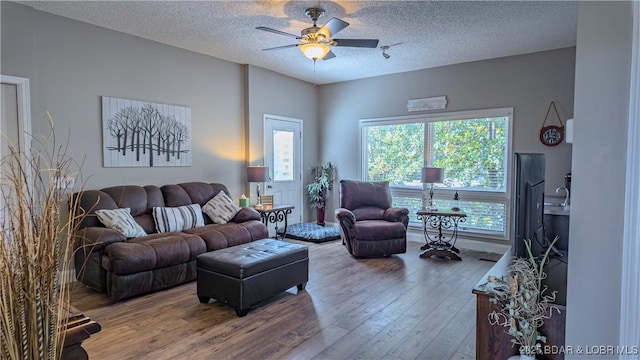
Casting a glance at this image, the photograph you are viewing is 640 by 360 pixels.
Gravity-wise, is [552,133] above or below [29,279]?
above

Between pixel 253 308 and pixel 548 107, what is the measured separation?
14.7 ft

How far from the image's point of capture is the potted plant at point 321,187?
6.73 meters

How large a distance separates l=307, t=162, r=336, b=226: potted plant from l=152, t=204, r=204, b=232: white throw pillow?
2624 millimetres

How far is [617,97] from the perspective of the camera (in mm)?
1260

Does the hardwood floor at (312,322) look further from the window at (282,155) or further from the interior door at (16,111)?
the window at (282,155)

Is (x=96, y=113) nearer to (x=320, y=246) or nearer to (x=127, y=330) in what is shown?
(x=127, y=330)

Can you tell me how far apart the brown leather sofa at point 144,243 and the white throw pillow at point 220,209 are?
8 centimetres

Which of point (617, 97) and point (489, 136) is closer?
point (617, 97)

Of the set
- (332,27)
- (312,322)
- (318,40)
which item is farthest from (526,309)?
(318,40)

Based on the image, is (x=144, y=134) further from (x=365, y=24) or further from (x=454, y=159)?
(x=454, y=159)

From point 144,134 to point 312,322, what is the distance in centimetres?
318

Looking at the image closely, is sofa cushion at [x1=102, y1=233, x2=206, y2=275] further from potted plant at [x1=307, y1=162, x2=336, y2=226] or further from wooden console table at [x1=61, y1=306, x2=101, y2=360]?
potted plant at [x1=307, y1=162, x2=336, y2=226]

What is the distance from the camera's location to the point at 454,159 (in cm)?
546

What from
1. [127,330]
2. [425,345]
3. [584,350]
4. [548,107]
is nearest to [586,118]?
[584,350]
